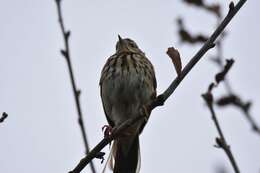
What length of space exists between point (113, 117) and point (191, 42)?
171 cm

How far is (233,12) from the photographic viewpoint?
3.33 m

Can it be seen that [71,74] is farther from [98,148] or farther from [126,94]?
[126,94]

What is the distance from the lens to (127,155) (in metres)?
6.05

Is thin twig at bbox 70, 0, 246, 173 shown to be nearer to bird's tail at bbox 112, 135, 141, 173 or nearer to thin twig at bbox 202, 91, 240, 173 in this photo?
thin twig at bbox 202, 91, 240, 173

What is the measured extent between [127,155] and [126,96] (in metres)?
0.63

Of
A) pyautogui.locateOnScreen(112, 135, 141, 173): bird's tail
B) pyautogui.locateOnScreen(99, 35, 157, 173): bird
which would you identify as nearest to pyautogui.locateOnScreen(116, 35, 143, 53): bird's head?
pyautogui.locateOnScreen(99, 35, 157, 173): bird

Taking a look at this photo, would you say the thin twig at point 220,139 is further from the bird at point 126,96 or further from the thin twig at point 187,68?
the bird at point 126,96

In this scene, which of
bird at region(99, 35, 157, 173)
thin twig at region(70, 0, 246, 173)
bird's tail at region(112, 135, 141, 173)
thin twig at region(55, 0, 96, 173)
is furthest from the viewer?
bird at region(99, 35, 157, 173)

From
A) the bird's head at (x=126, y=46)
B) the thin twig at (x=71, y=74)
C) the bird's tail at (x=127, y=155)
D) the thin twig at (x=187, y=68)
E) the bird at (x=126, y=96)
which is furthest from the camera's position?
the bird's head at (x=126, y=46)

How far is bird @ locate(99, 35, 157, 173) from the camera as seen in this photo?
19.5 feet

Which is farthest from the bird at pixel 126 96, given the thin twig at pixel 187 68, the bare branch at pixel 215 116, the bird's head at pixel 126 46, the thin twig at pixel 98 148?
the thin twig at pixel 187 68

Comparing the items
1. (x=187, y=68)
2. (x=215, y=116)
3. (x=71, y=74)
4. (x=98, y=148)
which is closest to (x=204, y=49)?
(x=187, y=68)

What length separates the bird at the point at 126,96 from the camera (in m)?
5.96

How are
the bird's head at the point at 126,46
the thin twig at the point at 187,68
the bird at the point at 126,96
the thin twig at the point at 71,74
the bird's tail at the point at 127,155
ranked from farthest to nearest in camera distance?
the bird's head at the point at 126,46 → the bird at the point at 126,96 → the bird's tail at the point at 127,155 → the thin twig at the point at 71,74 → the thin twig at the point at 187,68
